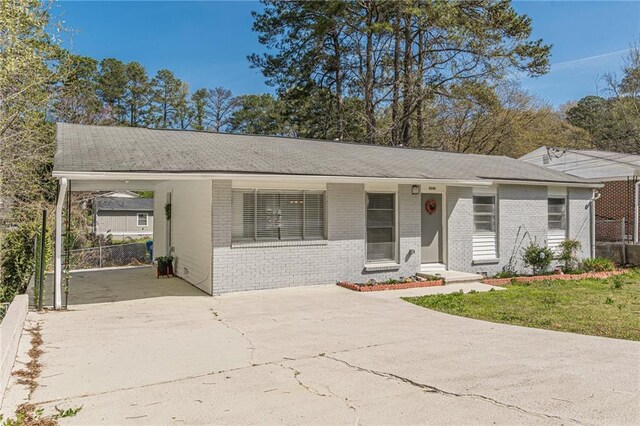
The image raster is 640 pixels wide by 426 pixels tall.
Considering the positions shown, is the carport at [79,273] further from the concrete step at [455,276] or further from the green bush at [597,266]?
the green bush at [597,266]

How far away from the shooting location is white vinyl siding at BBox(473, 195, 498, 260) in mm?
12883

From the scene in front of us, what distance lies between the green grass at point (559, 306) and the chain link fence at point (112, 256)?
12.5 m

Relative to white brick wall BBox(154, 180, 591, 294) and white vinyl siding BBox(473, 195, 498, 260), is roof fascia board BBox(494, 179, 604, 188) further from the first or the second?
white vinyl siding BBox(473, 195, 498, 260)

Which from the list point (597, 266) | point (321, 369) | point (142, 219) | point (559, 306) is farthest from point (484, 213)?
point (142, 219)

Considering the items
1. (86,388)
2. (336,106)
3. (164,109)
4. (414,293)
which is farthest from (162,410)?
(164,109)

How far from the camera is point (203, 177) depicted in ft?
28.2

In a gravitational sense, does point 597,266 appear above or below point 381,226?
below

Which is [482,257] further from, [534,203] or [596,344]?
[596,344]

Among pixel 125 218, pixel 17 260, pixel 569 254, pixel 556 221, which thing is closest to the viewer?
pixel 17 260

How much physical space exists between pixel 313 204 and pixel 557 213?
8852mm

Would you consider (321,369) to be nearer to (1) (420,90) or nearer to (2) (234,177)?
(2) (234,177)

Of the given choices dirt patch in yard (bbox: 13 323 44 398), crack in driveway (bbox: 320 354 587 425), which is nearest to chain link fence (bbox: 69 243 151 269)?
dirt patch in yard (bbox: 13 323 44 398)

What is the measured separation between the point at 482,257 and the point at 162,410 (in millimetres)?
10910

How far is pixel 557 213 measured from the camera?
1446 centimetres
